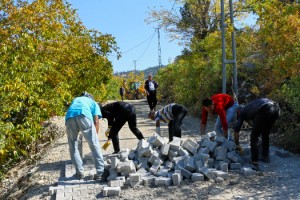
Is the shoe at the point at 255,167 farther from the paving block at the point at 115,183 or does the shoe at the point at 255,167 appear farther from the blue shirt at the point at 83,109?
the blue shirt at the point at 83,109

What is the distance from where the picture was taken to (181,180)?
6035 millimetres

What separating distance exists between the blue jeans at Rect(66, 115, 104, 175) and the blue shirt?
7 cm

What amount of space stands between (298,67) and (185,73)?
9.28 m

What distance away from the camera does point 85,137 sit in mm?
6289

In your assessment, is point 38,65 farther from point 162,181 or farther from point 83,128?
point 162,181

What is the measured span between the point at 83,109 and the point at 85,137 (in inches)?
19.4

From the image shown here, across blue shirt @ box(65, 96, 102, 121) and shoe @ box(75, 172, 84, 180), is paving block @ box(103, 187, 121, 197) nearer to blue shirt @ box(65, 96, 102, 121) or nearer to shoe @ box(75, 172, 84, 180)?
shoe @ box(75, 172, 84, 180)

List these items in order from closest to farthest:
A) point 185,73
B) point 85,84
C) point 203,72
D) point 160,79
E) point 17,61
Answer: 1. point 17,61
2. point 85,84
3. point 203,72
4. point 185,73
5. point 160,79

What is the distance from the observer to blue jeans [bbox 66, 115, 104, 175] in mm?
6230

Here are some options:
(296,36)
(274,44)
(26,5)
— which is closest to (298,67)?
(296,36)

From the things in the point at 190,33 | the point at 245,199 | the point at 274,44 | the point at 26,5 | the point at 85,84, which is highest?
the point at 190,33

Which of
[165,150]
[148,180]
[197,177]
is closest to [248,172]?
[197,177]

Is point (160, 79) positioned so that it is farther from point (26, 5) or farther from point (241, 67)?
point (26, 5)

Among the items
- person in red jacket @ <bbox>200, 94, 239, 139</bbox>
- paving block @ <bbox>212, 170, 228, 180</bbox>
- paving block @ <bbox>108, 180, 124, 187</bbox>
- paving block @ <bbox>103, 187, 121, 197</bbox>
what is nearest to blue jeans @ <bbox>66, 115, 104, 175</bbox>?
paving block @ <bbox>108, 180, 124, 187</bbox>
